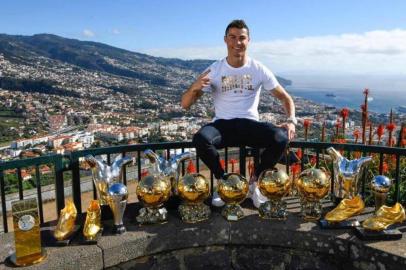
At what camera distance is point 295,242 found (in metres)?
3.34

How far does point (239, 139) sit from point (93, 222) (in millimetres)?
1678

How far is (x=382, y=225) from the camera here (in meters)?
3.20

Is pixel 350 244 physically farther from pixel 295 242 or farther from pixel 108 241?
pixel 108 241

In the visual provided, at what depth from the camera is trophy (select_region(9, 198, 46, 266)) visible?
2865 millimetres

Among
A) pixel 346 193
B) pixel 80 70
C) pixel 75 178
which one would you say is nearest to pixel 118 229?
pixel 75 178

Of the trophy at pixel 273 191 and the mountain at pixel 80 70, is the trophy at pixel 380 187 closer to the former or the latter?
the trophy at pixel 273 191

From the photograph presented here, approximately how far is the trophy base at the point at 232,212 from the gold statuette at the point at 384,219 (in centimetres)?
107

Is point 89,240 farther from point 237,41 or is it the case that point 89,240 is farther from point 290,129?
point 237,41

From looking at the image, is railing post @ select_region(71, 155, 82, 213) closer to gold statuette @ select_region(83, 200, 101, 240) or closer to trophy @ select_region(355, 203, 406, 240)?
gold statuette @ select_region(83, 200, 101, 240)

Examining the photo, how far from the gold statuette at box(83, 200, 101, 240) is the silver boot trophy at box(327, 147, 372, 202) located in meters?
2.20

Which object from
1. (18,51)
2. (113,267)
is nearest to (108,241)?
(113,267)

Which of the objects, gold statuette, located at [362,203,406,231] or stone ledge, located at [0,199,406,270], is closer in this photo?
stone ledge, located at [0,199,406,270]

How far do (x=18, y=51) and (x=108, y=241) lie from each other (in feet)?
428

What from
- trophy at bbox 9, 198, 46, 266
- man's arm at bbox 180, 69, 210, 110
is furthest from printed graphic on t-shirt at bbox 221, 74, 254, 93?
trophy at bbox 9, 198, 46, 266
